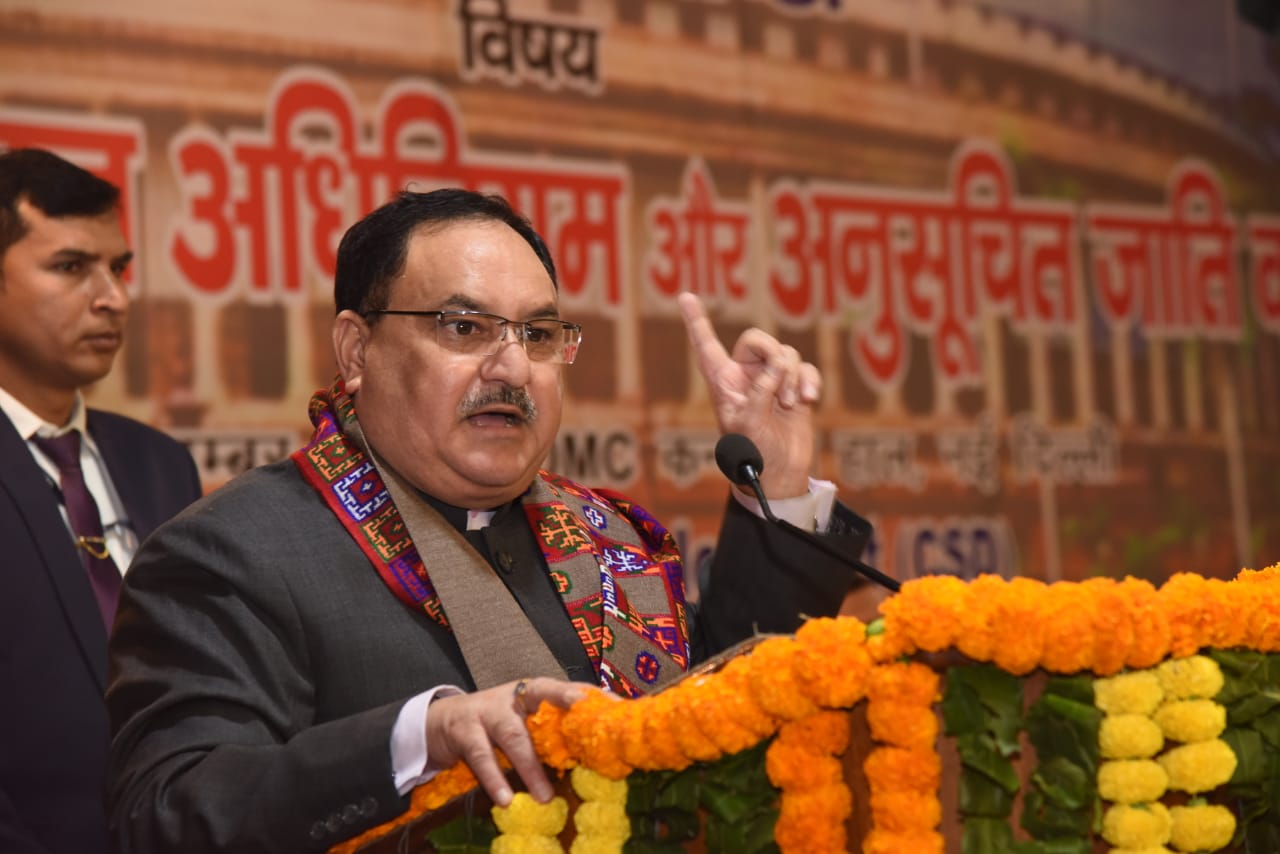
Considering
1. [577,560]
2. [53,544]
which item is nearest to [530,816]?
[577,560]

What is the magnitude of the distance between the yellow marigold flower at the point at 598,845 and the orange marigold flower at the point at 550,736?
7 centimetres

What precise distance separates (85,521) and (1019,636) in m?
2.20

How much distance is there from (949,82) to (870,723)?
3.89 metres

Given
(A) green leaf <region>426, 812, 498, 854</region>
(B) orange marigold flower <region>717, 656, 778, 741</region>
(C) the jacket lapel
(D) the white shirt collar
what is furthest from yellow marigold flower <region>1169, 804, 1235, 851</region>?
(D) the white shirt collar

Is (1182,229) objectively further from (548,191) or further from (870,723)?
(870,723)

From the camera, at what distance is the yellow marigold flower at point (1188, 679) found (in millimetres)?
1256

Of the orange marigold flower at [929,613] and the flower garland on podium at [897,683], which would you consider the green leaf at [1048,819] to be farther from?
the orange marigold flower at [929,613]

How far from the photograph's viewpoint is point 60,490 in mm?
2951

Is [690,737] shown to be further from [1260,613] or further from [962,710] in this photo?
[1260,613]

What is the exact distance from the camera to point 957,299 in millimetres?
4836

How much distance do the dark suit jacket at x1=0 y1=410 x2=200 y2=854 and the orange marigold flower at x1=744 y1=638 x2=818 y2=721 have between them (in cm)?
168

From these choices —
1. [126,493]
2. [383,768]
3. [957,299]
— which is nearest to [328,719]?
[383,768]

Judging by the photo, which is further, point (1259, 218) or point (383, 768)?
point (1259, 218)

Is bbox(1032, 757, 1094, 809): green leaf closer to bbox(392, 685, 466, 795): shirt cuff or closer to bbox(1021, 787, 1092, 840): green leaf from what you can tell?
bbox(1021, 787, 1092, 840): green leaf
